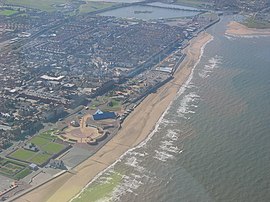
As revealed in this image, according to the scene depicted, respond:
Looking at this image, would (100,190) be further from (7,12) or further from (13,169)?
(7,12)

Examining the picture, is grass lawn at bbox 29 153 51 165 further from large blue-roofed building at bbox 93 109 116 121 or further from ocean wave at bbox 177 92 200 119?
ocean wave at bbox 177 92 200 119

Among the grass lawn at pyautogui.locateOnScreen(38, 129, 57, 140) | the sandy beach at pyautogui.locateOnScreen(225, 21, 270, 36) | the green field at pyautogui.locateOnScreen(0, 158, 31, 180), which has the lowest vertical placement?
the green field at pyautogui.locateOnScreen(0, 158, 31, 180)

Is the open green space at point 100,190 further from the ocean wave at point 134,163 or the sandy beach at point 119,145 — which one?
the ocean wave at point 134,163

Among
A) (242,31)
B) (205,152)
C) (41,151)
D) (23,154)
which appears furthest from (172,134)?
(242,31)

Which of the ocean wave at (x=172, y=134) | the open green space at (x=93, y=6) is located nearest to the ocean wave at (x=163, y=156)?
the ocean wave at (x=172, y=134)

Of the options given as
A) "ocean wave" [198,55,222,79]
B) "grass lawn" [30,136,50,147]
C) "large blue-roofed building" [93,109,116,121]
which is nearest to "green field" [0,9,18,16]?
"ocean wave" [198,55,222,79]

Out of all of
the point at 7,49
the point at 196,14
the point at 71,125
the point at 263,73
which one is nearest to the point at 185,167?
the point at 71,125
